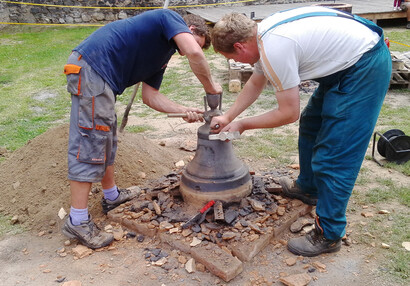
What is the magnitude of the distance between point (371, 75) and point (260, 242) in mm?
1370

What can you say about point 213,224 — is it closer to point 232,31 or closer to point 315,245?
point 315,245

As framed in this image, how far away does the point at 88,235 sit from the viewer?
10.2ft

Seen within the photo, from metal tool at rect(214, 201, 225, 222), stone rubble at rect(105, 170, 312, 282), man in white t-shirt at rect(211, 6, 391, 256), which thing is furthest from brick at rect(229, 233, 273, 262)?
man in white t-shirt at rect(211, 6, 391, 256)

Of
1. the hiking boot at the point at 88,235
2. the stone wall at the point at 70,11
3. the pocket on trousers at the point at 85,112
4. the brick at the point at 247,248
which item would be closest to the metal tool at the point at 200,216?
the brick at the point at 247,248

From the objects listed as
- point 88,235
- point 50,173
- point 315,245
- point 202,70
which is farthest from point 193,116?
point 50,173

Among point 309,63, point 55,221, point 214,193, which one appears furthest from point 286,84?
point 55,221

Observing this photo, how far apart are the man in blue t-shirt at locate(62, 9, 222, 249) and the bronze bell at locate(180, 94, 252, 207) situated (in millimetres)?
312

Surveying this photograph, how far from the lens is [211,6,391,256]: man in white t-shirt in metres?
2.49

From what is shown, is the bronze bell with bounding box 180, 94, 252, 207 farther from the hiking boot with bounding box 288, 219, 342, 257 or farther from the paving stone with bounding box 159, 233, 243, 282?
the hiking boot with bounding box 288, 219, 342, 257

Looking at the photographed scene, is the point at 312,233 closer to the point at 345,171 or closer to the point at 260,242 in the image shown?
the point at 260,242

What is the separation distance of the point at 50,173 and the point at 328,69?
9.02 ft

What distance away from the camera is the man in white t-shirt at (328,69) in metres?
2.49

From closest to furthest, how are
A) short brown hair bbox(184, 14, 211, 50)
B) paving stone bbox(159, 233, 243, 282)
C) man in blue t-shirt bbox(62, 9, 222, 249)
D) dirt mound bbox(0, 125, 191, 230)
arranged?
paving stone bbox(159, 233, 243, 282), man in blue t-shirt bbox(62, 9, 222, 249), short brown hair bbox(184, 14, 211, 50), dirt mound bbox(0, 125, 191, 230)

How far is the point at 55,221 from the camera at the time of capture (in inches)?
139
